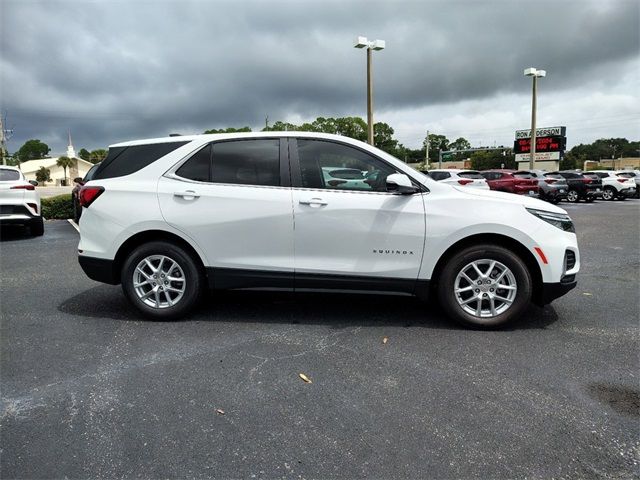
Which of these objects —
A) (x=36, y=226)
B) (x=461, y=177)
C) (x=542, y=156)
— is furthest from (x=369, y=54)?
(x=542, y=156)

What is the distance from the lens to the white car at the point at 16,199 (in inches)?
370

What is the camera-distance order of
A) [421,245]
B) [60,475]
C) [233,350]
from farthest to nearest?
[421,245] → [233,350] → [60,475]

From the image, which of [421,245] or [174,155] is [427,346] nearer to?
[421,245]

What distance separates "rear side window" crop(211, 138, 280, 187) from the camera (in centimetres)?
427

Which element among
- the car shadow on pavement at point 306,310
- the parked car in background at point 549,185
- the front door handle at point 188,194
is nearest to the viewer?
the front door handle at point 188,194

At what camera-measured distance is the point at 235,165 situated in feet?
14.2

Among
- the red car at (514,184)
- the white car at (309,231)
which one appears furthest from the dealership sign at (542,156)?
the white car at (309,231)

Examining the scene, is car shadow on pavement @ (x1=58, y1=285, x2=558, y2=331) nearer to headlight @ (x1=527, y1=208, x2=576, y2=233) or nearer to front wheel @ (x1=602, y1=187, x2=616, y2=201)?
headlight @ (x1=527, y1=208, x2=576, y2=233)

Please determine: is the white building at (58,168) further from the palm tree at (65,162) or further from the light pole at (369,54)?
the light pole at (369,54)

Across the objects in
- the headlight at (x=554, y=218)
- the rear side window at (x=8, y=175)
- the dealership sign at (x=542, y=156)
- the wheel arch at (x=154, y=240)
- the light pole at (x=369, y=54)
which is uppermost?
the light pole at (x=369, y=54)

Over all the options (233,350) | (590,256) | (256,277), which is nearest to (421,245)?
(256,277)

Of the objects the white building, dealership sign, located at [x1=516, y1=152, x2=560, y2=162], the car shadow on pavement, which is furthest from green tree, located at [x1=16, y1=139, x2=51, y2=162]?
the car shadow on pavement

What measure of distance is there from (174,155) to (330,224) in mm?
1638

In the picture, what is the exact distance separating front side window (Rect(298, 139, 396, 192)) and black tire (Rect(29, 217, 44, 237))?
8.33 m
